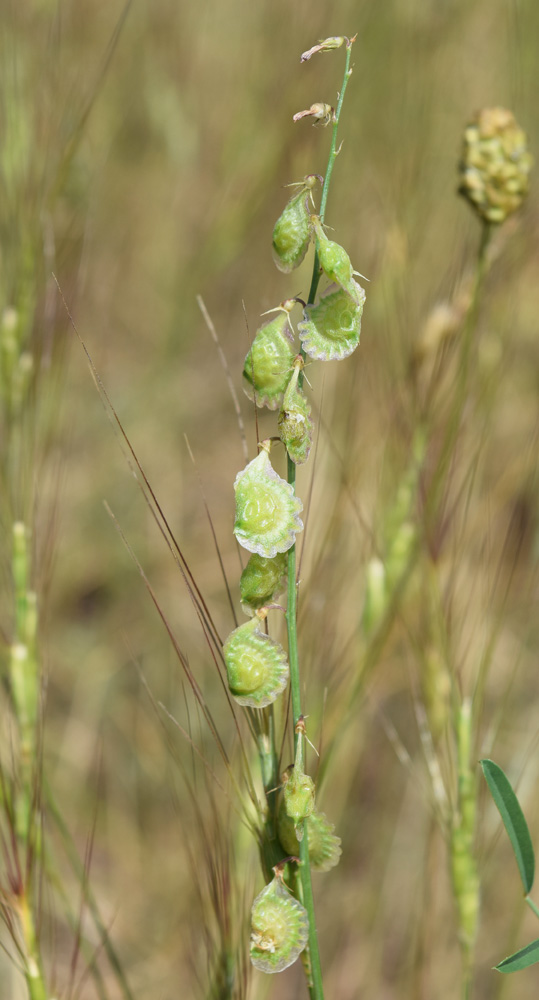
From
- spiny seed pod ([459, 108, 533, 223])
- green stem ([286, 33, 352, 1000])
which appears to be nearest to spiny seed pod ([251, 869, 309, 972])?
green stem ([286, 33, 352, 1000])

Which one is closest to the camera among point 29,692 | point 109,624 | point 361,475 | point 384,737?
point 29,692

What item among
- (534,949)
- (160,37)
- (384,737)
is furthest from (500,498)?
(160,37)

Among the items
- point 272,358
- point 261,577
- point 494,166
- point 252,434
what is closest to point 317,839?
point 261,577

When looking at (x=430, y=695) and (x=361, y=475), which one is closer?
(x=430, y=695)

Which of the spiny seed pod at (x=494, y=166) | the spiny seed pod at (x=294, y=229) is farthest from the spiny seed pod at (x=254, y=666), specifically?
the spiny seed pod at (x=494, y=166)

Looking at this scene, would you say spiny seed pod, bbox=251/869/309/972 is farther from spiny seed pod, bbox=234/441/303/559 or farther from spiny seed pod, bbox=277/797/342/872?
spiny seed pod, bbox=234/441/303/559

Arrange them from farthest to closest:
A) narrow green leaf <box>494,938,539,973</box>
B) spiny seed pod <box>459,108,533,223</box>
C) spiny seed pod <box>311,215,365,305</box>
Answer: spiny seed pod <box>459,108,533,223</box>
narrow green leaf <box>494,938,539,973</box>
spiny seed pod <box>311,215,365,305</box>

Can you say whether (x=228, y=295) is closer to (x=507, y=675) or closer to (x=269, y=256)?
(x=269, y=256)
